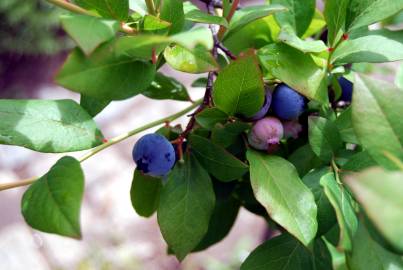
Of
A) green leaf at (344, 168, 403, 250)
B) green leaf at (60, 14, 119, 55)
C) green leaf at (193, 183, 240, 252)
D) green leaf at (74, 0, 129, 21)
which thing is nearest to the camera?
green leaf at (344, 168, 403, 250)

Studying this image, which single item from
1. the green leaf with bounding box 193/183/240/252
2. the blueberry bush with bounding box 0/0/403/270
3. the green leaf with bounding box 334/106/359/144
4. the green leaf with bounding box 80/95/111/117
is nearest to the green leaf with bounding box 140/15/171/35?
the blueberry bush with bounding box 0/0/403/270

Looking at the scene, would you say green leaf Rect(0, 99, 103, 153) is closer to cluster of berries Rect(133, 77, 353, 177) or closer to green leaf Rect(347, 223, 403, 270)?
cluster of berries Rect(133, 77, 353, 177)

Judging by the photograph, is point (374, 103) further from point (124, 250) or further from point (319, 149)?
point (124, 250)

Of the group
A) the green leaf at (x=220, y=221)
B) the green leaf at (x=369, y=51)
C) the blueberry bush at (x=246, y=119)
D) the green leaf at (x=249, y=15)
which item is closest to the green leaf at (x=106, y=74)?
the blueberry bush at (x=246, y=119)

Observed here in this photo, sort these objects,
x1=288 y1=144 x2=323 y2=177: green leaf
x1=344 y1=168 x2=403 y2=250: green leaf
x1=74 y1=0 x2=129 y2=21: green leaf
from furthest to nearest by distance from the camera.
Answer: x1=288 y1=144 x2=323 y2=177: green leaf → x1=74 y1=0 x2=129 y2=21: green leaf → x1=344 y1=168 x2=403 y2=250: green leaf

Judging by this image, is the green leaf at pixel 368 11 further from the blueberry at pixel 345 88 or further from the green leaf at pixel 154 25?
the green leaf at pixel 154 25

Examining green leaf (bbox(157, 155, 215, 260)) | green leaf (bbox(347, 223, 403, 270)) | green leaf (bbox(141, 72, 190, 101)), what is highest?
green leaf (bbox(347, 223, 403, 270))
